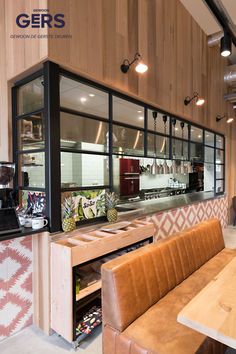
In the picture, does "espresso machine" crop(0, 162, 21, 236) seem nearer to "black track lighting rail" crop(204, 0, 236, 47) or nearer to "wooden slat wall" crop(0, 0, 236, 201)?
"wooden slat wall" crop(0, 0, 236, 201)

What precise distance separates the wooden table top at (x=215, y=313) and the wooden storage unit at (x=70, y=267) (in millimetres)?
1034

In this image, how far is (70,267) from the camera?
1894mm

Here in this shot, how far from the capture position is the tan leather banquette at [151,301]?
1391 millimetres

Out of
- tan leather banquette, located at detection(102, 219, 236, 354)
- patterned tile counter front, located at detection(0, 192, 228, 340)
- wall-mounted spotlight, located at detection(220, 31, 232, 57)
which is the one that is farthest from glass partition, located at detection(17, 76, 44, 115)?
wall-mounted spotlight, located at detection(220, 31, 232, 57)

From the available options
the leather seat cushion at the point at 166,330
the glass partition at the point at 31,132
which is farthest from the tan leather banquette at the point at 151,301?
the glass partition at the point at 31,132

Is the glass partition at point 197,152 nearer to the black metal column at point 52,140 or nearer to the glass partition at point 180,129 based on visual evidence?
the glass partition at point 180,129

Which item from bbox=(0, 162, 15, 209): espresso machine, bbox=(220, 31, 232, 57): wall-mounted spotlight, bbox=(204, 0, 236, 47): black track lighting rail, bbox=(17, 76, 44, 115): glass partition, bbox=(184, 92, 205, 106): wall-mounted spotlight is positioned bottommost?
bbox=(0, 162, 15, 209): espresso machine

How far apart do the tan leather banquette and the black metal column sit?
32.6 inches

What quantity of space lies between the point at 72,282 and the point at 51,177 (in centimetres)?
93

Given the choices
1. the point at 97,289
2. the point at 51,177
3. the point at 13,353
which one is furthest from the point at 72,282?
the point at 51,177

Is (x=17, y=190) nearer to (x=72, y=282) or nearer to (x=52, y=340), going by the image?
(x=72, y=282)

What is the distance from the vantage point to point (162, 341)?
54.1 inches

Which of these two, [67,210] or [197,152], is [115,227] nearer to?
[67,210]

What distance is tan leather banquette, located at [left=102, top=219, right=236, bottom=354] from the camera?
4.56 ft
